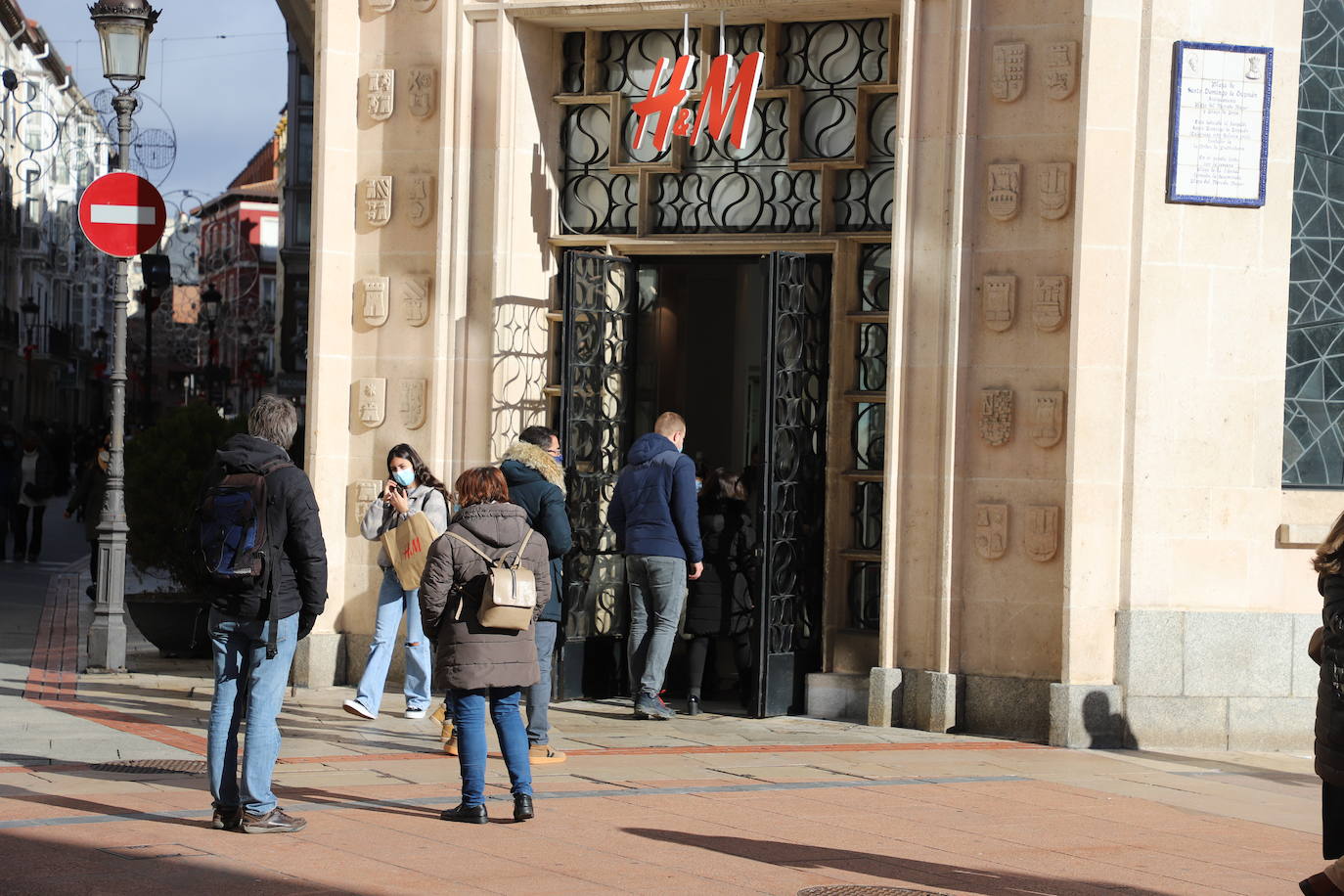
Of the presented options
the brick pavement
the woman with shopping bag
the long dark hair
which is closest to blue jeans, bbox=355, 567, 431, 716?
the woman with shopping bag

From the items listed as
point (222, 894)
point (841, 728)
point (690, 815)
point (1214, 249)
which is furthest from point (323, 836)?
point (1214, 249)

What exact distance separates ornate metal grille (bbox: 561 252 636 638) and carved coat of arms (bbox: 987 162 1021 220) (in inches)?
102

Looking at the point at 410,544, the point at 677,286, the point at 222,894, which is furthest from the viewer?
the point at 677,286

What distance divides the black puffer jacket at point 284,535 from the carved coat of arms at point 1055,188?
518cm

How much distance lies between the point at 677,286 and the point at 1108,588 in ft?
13.9

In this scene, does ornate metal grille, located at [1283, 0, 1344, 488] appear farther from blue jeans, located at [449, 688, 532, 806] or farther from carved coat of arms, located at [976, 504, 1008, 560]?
blue jeans, located at [449, 688, 532, 806]

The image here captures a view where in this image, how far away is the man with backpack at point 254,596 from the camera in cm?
732

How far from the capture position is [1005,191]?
35.9ft

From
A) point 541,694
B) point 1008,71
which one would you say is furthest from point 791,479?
point 541,694

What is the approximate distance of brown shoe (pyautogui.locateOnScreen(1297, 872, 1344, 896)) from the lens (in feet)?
19.5

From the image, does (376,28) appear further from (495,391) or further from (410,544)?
(410,544)

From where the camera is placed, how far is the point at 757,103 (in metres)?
12.3

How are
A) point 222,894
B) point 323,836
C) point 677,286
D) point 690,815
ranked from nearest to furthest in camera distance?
point 222,894 → point 323,836 → point 690,815 → point 677,286

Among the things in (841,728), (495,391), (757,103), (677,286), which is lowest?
(841,728)
